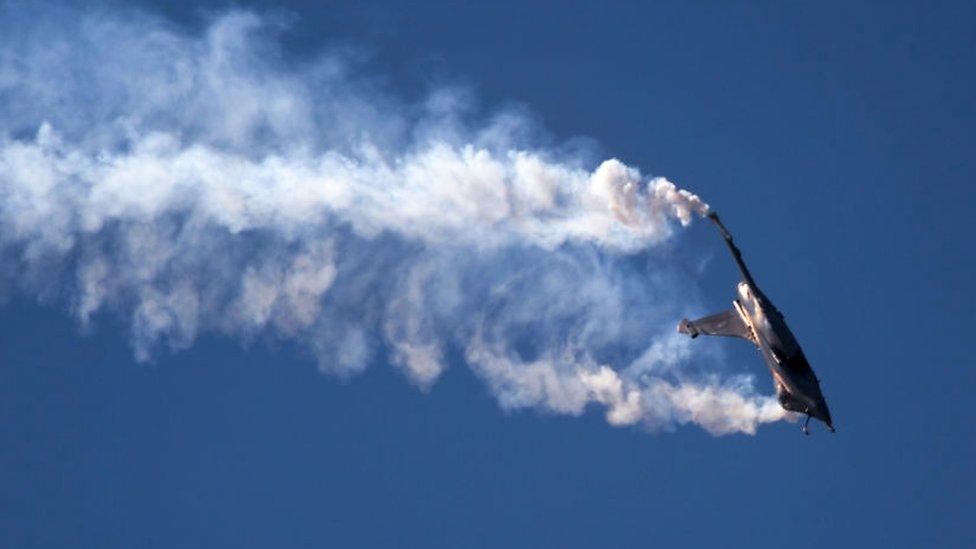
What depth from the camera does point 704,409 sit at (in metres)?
121

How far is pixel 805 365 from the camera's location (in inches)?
4550

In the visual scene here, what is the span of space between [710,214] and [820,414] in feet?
40.7

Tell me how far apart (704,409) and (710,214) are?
13.7m

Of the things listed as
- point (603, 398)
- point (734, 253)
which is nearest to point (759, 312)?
point (734, 253)

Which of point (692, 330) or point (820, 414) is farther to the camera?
point (692, 330)

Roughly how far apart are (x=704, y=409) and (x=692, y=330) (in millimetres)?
4641

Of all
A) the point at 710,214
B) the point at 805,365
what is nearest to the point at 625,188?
the point at 710,214

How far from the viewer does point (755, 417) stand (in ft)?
393

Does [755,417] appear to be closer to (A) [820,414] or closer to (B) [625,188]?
(A) [820,414]

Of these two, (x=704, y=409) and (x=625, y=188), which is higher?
(x=625, y=188)

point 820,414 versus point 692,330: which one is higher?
point 692,330

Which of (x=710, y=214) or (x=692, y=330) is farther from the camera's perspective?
(x=692, y=330)

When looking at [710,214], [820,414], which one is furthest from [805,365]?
[710,214]

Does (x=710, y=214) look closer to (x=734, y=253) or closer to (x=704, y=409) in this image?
(x=734, y=253)
